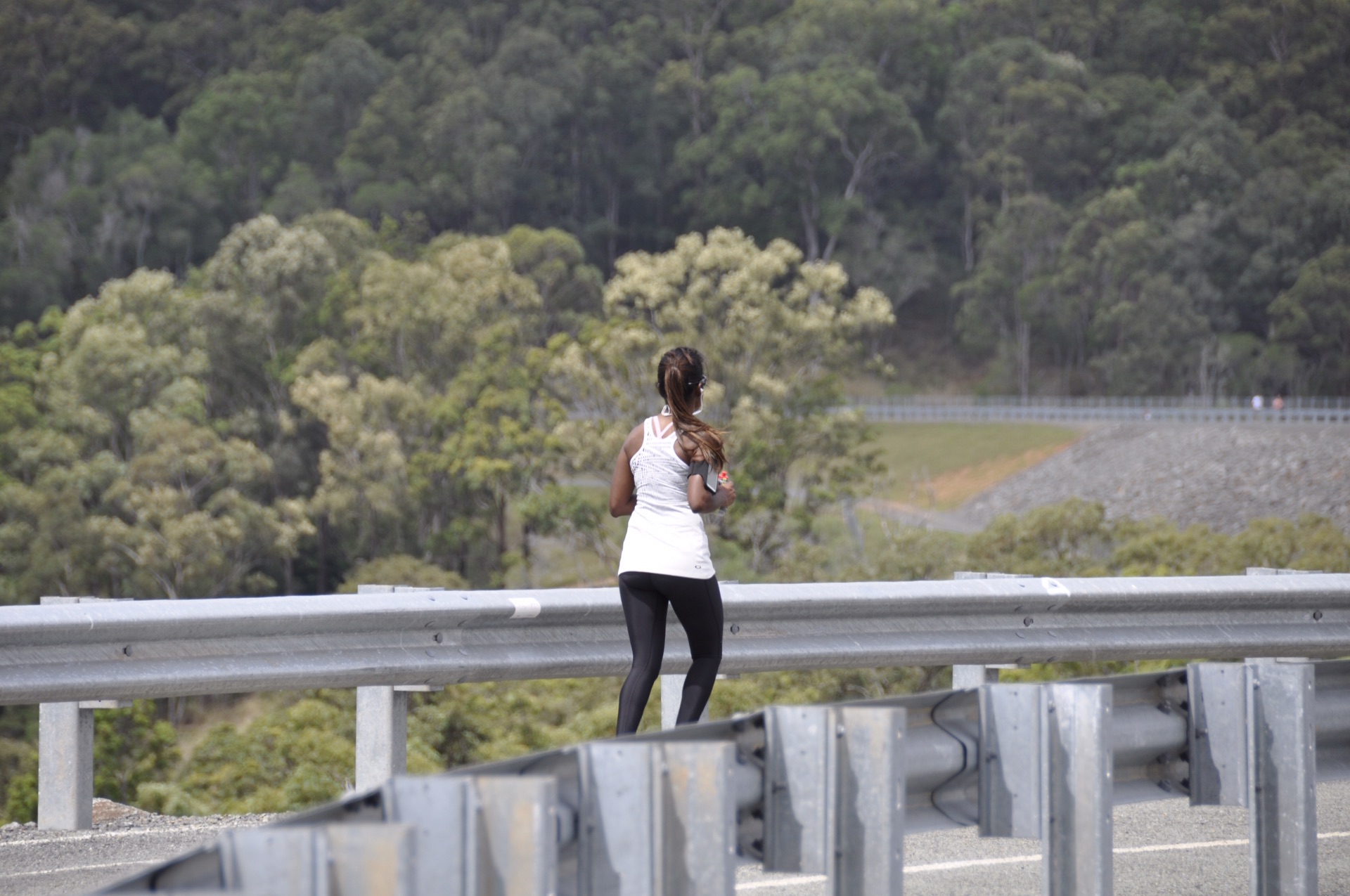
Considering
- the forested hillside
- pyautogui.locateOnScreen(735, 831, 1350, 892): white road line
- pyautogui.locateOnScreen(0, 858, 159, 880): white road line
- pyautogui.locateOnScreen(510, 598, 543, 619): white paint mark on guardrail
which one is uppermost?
the forested hillside

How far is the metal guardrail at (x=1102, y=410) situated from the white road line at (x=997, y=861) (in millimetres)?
51058

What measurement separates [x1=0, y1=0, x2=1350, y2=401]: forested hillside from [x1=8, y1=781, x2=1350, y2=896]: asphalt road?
63.5 m

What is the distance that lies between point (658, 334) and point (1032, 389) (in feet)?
140

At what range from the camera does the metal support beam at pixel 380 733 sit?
5.31 m

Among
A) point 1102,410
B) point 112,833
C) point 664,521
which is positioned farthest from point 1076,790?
point 1102,410

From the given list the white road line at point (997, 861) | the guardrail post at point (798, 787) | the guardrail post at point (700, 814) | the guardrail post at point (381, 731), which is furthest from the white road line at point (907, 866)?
the guardrail post at point (700, 814)

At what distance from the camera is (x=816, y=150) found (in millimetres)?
83250

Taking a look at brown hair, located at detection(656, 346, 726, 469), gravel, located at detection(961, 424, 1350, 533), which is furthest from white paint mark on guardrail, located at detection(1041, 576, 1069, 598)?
gravel, located at detection(961, 424, 1350, 533)

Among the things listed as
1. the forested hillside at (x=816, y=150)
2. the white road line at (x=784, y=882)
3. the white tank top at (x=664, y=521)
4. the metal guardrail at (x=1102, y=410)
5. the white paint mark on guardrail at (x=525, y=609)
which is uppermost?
the forested hillside at (x=816, y=150)

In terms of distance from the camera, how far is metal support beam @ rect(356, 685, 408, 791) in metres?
5.31

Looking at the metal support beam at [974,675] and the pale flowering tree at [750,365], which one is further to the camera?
the pale flowering tree at [750,365]

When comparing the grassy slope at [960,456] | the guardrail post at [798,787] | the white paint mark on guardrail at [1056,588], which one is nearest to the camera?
the guardrail post at [798,787]

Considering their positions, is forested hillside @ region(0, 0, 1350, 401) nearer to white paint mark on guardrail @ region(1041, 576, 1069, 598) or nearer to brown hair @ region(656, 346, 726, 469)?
white paint mark on guardrail @ region(1041, 576, 1069, 598)

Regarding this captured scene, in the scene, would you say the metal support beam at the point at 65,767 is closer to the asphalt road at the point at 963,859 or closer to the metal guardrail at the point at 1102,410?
the asphalt road at the point at 963,859
